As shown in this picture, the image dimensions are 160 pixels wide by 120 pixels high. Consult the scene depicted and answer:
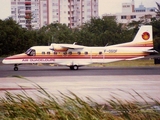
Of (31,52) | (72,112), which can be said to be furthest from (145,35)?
(72,112)

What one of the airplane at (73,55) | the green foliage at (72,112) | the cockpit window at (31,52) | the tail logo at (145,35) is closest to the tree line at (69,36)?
the airplane at (73,55)

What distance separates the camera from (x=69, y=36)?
96.7 metres

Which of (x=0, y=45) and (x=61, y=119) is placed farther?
(x=0, y=45)

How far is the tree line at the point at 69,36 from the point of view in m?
74.9

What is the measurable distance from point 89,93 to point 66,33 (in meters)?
80.6

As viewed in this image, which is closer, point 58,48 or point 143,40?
point 58,48

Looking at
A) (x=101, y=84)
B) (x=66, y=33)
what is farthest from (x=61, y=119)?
(x=66, y=33)

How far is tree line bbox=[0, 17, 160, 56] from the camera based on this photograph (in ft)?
246

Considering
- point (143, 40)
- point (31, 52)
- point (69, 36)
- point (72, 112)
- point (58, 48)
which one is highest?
point (69, 36)

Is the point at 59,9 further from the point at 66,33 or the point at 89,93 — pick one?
the point at 89,93

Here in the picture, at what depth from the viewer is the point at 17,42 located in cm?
7494

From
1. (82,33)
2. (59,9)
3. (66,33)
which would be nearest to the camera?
(82,33)

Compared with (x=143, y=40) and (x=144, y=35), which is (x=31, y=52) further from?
(x=144, y=35)

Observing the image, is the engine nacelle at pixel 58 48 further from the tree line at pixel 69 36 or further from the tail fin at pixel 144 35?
A: the tree line at pixel 69 36
